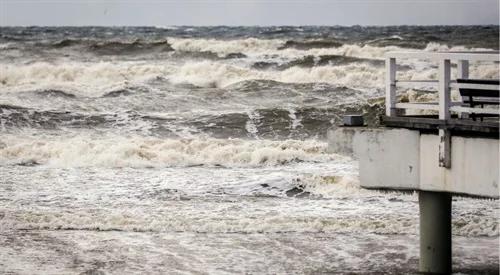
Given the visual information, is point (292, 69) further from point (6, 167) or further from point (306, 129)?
point (6, 167)

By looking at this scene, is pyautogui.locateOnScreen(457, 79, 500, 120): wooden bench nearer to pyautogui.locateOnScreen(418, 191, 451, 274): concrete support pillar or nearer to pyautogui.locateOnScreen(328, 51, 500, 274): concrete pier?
pyautogui.locateOnScreen(328, 51, 500, 274): concrete pier

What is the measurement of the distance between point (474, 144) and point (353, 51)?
46.7 metres

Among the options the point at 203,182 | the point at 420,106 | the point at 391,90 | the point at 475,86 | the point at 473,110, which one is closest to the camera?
the point at 473,110

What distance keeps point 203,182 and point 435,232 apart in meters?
9.22

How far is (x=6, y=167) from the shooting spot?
22750 millimetres

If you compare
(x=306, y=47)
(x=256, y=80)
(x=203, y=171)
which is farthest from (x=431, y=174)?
(x=306, y=47)

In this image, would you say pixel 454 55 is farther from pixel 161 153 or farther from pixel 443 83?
pixel 161 153

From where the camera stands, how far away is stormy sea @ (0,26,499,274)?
13.6m

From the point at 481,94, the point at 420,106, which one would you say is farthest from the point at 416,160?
the point at 481,94

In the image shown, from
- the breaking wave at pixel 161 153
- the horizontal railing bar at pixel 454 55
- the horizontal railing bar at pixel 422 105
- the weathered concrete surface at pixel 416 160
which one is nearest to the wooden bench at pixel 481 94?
the horizontal railing bar at pixel 422 105

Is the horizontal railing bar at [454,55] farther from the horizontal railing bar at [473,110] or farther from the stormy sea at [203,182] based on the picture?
the stormy sea at [203,182]

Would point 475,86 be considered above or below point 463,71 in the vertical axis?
below

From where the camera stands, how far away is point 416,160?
1080 cm

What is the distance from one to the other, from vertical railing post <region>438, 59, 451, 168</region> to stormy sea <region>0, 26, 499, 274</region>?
2.46 m
